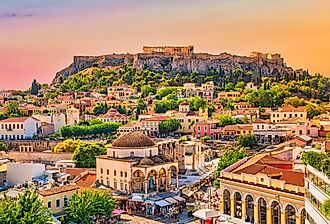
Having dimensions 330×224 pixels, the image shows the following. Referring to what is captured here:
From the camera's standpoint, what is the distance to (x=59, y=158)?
134ft

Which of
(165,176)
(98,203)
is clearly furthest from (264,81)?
(98,203)

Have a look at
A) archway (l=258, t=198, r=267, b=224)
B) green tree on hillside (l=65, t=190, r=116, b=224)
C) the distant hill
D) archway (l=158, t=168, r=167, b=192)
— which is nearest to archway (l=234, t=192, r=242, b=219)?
archway (l=258, t=198, r=267, b=224)

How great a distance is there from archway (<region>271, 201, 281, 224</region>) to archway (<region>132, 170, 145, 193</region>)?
10.1m

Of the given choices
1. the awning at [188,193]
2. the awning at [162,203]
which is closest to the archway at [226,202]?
the awning at [162,203]

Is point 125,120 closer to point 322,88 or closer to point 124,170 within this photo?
point 322,88

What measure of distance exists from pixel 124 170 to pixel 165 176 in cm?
202

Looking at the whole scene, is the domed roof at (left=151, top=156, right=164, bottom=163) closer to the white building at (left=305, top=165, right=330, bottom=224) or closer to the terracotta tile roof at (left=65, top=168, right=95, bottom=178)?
the terracotta tile roof at (left=65, top=168, right=95, bottom=178)

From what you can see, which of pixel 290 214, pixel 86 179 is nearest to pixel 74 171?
pixel 86 179

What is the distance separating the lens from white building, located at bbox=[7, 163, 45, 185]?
29656 millimetres

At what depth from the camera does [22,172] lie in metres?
29.8

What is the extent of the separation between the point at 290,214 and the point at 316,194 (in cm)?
546

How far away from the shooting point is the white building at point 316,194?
42.1 feet

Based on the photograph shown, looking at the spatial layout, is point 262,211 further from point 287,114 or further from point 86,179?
point 287,114

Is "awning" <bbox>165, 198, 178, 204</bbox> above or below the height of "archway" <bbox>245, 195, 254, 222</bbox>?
below
